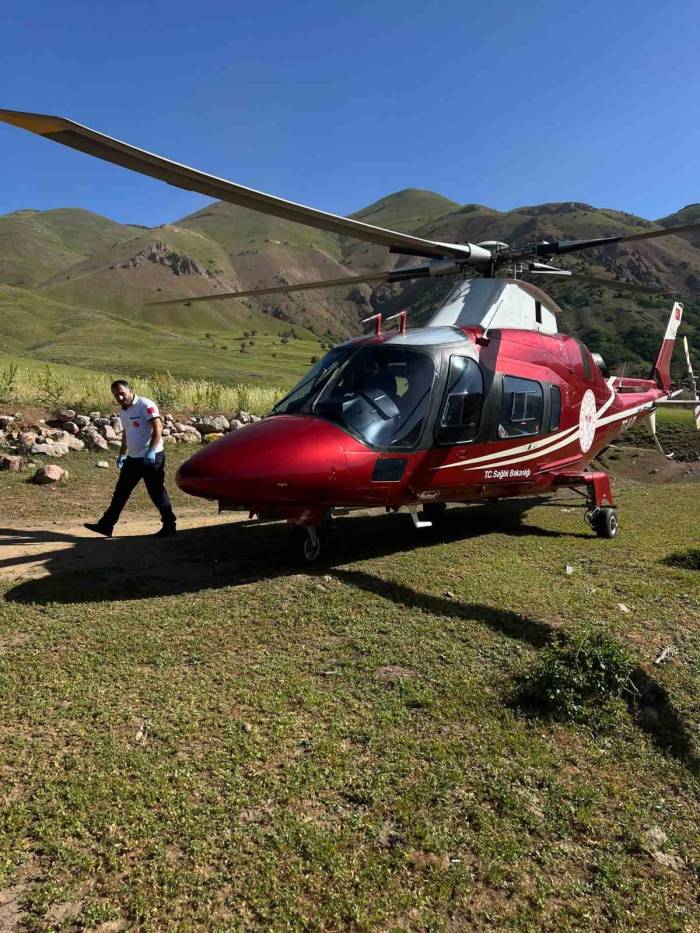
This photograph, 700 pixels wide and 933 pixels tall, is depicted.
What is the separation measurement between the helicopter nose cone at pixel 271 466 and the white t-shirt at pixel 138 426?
2030 millimetres

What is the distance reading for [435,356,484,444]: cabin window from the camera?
22.6ft

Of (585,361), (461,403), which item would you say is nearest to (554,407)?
(585,361)

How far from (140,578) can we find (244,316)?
172 metres

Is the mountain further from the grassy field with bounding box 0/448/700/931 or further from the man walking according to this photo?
the grassy field with bounding box 0/448/700/931

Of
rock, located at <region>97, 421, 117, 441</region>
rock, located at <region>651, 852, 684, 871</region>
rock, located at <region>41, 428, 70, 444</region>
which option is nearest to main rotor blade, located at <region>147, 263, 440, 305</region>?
rock, located at <region>41, 428, 70, 444</region>

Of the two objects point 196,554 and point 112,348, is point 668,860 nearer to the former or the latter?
point 196,554

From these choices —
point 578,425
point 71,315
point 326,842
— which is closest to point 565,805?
point 326,842

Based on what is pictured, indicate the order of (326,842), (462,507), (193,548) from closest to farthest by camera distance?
(326,842)
(193,548)
(462,507)

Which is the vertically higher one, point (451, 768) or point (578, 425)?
point (578, 425)

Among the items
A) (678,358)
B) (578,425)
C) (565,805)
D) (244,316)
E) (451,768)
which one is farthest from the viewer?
(244,316)

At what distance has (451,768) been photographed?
3.12 m

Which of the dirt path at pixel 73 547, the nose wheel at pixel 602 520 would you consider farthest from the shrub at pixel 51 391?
the nose wheel at pixel 602 520

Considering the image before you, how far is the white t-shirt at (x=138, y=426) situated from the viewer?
25.1 feet

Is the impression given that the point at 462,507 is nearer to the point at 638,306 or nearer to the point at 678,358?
the point at 678,358
